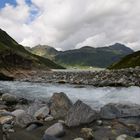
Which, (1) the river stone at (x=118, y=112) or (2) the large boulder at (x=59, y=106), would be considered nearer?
(1) the river stone at (x=118, y=112)

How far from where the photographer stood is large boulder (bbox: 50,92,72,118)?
14328 mm

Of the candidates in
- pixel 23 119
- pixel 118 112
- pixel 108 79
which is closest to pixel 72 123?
pixel 23 119

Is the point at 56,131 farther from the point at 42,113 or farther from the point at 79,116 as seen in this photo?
the point at 42,113

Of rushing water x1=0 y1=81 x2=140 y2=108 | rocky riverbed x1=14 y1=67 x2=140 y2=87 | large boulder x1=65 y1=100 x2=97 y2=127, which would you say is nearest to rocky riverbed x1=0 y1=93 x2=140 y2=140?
large boulder x1=65 y1=100 x2=97 y2=127

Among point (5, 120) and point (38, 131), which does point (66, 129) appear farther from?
point (5, 120)

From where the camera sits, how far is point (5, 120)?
41.0 ft

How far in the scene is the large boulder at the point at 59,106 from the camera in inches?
564

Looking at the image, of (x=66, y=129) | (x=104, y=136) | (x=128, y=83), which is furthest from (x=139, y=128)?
(x=128, y=83)

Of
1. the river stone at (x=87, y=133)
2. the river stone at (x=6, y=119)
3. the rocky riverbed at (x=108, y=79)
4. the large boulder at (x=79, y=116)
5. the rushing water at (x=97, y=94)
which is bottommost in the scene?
the river stone at (x=87, y=133)

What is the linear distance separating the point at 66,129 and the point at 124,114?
311cm

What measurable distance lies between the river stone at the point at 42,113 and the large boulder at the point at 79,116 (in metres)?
1.92

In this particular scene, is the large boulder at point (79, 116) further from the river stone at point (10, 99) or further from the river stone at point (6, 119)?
the river stone at point (10, 99)

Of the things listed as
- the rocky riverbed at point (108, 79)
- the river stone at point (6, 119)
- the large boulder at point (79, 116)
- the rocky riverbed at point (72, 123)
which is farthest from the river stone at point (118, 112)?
the rocky riverbed at point (108, 79)

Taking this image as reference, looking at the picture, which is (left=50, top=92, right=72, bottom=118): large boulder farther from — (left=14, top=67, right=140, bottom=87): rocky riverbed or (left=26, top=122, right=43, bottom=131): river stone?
(left=14, top=67, right=140, bottom=87): rocky riverbed
